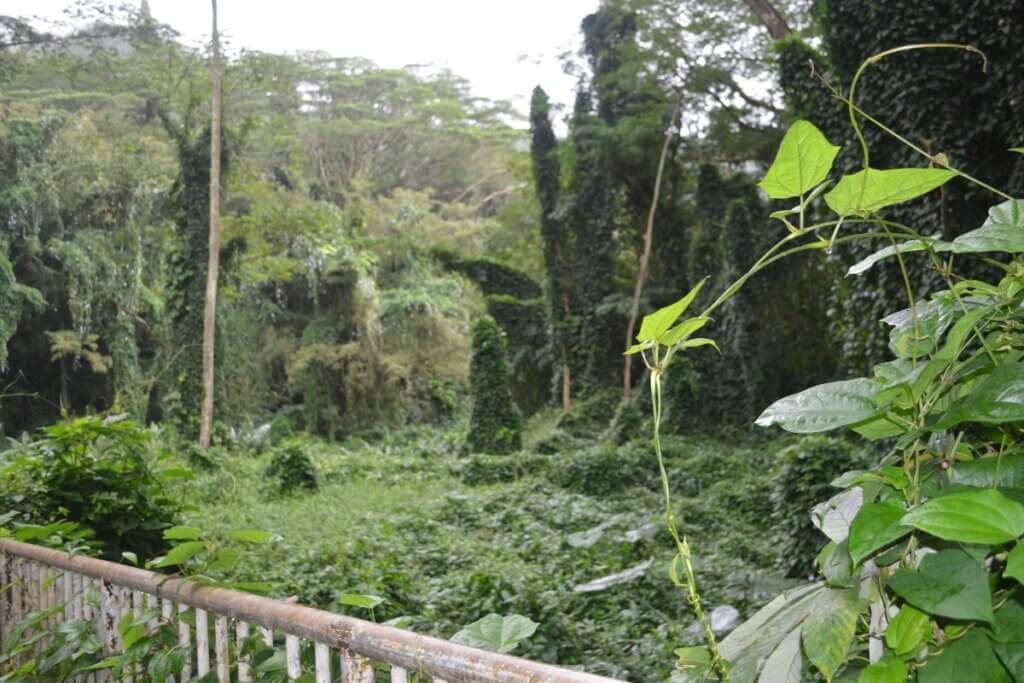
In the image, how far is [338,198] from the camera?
21109 mm

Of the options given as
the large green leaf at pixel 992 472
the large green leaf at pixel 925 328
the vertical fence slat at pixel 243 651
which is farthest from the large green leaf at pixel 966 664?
the vertical fence slat at pixel 243 651

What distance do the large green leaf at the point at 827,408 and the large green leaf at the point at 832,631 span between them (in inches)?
5.4

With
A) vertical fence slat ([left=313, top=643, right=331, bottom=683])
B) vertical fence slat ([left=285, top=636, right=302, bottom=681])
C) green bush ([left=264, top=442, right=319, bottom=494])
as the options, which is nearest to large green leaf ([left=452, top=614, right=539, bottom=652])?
vertical fence slat ([left=313, top=643, right=331, bottom=683])

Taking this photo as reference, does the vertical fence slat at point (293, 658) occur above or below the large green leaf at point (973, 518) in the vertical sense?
below

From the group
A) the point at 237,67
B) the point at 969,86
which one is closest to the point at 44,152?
the point at 237,67

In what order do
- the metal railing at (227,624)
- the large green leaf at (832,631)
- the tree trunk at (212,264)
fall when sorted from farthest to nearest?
1. the tree trunk at (212,264)
2. the metal railing at (227,624)
3. the large green leaf at (832,631)

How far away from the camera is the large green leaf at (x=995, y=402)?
2.01 ft

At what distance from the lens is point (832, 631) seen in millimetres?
668

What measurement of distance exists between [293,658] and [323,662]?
0.11 metres

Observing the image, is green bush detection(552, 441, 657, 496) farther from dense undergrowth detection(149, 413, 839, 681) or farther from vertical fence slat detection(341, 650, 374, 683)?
vertical fence slat detection(341, 650, 374, 683)

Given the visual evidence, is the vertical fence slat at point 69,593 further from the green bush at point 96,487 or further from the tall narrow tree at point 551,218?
the tall narrow tree at point 551,218

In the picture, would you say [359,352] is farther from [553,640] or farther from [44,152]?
[553,640]

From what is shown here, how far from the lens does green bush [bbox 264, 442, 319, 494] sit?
10375mm

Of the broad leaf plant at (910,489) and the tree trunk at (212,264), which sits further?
the tree trunk at (212,264)
